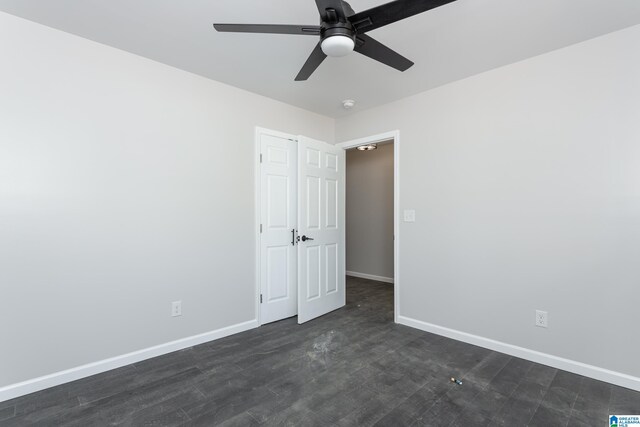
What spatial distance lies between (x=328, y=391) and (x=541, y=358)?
186 cm

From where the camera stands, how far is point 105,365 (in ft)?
7.77

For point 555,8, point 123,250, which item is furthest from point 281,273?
point 555,8

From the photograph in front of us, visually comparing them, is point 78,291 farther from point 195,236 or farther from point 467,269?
point 467,269

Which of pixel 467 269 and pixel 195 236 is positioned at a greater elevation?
pixel 195 236

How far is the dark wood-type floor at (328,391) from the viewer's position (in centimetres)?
183

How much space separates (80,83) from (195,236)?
60.0 inches

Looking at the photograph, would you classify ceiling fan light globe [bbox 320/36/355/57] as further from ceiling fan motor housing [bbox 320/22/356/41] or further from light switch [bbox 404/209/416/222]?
light switch [bbox 404/209/416/222]

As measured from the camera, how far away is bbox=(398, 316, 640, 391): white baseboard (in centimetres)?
218

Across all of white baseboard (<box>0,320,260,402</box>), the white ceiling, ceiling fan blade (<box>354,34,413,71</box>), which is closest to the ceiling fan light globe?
ceiling fan blade (<box>354,34,413,71</box>)

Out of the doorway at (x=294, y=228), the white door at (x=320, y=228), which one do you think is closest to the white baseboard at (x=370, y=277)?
the white door at (x=320, y=228)

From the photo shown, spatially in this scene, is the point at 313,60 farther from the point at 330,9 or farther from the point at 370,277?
the point at 370,277

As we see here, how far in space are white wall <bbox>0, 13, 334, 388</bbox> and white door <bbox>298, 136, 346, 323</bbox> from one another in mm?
649

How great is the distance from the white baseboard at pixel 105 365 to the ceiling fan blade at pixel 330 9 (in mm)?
2872

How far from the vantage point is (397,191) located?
139 inches
